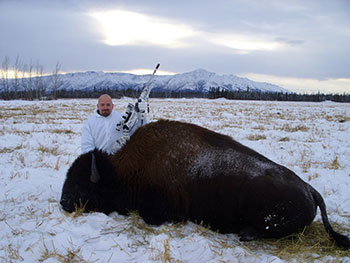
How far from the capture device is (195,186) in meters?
3.56

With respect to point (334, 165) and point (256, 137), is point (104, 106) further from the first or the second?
point (256, 137)

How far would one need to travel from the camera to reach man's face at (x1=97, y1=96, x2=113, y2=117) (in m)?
5.04

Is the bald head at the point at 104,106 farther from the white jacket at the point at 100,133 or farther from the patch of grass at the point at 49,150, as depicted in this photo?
the patch of grass at the point at 49,150

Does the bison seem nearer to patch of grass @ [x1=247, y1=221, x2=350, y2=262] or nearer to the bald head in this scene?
patch of grass @ [x1=247, y1=221, x2=350, y2=262]

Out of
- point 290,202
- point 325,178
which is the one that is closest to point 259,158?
point 290,202

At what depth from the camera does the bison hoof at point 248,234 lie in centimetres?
321

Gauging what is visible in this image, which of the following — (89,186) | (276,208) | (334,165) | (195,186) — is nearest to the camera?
(276,208)

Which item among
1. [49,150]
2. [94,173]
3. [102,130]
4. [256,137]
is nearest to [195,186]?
[94,173]

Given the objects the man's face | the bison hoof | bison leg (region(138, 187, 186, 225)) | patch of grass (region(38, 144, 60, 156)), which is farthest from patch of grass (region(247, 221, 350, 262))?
patch of grass (region(38, 144, 60, 156))

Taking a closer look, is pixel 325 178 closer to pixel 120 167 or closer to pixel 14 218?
pixel 120 167

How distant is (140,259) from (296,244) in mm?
1725

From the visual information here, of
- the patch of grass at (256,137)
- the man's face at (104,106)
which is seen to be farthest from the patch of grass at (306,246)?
the patch of grass at (256,137)

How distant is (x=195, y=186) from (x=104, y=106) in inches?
97.5

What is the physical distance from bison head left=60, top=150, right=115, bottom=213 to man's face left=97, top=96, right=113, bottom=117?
1324 millimetres
